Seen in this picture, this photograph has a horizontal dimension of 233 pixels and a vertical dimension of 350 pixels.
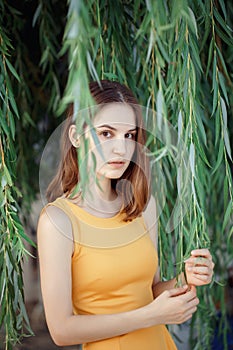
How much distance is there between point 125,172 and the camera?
965 millimetres

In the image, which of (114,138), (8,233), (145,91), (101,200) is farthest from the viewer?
(145,91)

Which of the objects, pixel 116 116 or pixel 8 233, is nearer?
pixel 116 116

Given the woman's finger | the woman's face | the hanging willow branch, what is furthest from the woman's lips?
the hanging willow branch

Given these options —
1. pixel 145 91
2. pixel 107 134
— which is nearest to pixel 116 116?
pixel 107 134

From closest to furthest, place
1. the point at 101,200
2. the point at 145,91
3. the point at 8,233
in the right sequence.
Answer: the point at 101,200 < the point at 8,233 < the point at 145,91

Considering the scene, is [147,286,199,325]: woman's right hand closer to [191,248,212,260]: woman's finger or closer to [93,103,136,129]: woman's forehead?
[191,248,212,260]: woman's finger

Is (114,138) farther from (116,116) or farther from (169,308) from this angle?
(169,308)

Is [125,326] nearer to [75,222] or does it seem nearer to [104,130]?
[75,222]

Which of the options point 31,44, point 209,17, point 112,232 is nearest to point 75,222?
point 112,232

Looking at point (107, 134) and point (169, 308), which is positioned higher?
point (107, 134)

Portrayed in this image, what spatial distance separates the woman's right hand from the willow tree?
0.08 m

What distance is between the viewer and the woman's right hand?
2.93 feet

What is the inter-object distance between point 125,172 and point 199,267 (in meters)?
0.17

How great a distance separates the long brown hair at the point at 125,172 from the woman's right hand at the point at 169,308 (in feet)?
0.43
